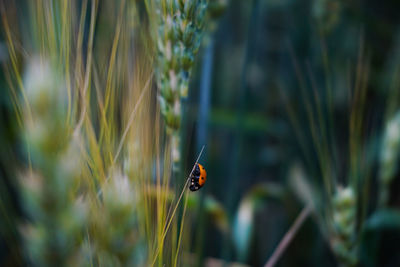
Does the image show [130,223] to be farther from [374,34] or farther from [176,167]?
[374,34]

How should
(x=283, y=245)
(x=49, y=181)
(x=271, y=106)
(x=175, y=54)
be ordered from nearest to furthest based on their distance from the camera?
1. (x=49, y=181)
2. (x=175, y=54)
3. (x=283, y=245)
4. (x=271, y=106)

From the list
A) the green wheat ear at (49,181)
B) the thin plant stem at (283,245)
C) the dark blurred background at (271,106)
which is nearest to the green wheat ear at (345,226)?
the thin plant stem at (283,245)

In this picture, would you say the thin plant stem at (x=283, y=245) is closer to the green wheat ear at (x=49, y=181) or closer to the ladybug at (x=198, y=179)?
the ladybug at (x=198, y=179)

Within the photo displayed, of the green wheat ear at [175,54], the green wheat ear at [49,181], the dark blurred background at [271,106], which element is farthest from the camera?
the dark blurred background at [271,106]

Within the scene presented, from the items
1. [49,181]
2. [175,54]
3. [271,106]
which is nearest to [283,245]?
[175,54]

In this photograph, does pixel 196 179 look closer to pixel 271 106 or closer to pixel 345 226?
pixel 345 226

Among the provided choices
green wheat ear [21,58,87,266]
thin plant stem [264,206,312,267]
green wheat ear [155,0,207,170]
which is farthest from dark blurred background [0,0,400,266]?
green wheat ear [21,58,87,266]

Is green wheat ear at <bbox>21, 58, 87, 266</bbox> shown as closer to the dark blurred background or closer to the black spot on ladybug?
the black spot on ladybug

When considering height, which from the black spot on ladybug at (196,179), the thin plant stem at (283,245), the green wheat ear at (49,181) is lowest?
the thin plant stem at (283,245)
